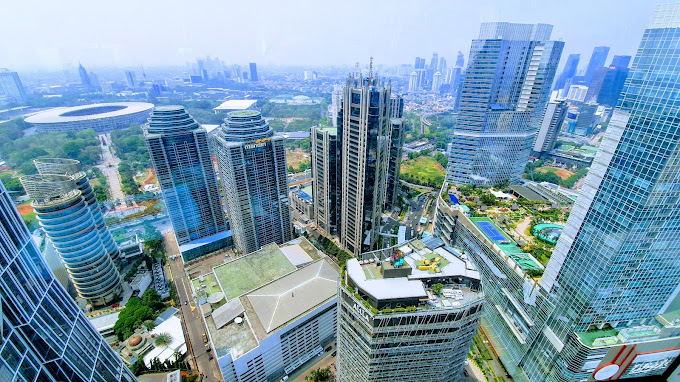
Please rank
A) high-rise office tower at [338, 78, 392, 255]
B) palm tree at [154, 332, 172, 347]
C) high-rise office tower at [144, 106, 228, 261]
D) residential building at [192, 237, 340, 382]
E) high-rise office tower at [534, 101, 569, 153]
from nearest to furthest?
residential building at [192, 237, 340, 382] < palm tree at [154, 332, 172, 347] < high-rise office tower at [338, 78, 392, 255] < high-rise office tower at [144, 106, 228, 261] < high-rise office tower at [534, 101, 569, 153]

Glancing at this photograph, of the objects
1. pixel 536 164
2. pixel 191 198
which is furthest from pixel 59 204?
pixel 536 164

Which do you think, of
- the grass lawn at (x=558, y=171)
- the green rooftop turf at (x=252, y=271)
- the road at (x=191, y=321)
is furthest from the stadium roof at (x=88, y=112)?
the grass lawn at (x=558, y=171)

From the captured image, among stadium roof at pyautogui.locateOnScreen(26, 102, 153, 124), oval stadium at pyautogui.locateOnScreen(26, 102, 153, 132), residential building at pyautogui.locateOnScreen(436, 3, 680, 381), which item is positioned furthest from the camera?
stadium roof at pyautogui.locateOnScreen(26, 102, 153, 124)

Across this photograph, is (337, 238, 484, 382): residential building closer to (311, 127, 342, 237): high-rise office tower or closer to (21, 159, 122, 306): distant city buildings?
(311, 127, 342, 237): high-rise office tower

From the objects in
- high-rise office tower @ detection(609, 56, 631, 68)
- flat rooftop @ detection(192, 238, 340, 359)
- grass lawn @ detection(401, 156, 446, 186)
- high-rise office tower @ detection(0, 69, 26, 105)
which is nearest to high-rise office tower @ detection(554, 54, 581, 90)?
high-rise office tower @ detection(609, 56, 631, 68)

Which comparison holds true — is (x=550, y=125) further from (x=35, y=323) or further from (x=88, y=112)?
(x=88, y=112)

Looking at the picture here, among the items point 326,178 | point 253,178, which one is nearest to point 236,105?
point 326,178

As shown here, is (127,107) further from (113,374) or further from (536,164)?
(536,164)
